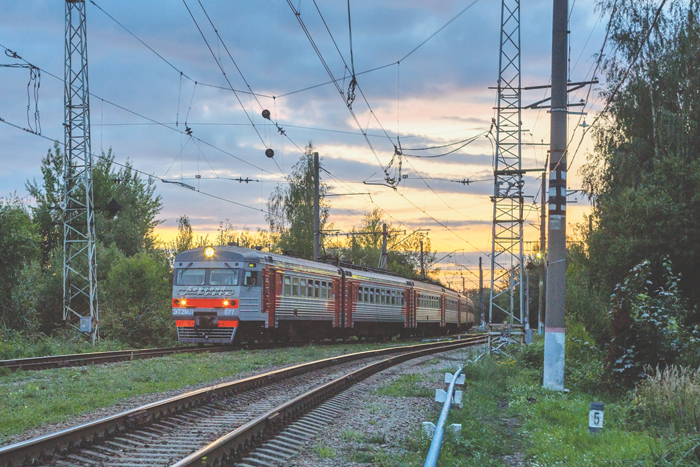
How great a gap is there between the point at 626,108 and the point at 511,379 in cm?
1760

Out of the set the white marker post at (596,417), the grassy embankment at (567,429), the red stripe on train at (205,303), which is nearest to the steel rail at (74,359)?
the red stripe on train at (205,303)

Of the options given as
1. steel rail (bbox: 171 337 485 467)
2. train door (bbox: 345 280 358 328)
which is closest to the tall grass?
steel rail (bbox: 171 337 485 467)

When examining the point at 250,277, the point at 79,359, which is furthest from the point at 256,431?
the point at 250,277

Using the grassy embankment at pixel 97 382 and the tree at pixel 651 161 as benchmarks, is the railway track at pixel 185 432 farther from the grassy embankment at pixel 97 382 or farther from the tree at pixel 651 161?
the tree at pixel 651 161

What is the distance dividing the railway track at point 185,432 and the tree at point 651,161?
14910 mm

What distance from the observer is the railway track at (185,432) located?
669 cm

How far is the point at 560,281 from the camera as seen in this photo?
532 inches

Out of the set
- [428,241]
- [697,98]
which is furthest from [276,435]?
[428,241]

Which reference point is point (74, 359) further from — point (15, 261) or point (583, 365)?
point (583, 365)

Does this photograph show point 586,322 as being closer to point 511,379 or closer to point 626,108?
point 626,108

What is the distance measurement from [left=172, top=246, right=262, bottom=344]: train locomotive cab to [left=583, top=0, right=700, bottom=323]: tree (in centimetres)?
1177

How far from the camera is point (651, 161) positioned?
27984mm

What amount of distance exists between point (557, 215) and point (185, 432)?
26.8ft

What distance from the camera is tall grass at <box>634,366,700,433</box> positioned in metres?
8.02
